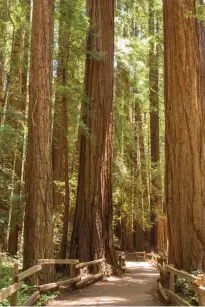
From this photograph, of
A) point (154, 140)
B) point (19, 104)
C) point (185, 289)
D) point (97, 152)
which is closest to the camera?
point (185, 289)

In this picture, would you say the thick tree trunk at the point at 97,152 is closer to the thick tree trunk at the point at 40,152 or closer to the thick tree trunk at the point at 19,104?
the thick tree trunk at the point at 19,104

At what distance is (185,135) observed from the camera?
964cm

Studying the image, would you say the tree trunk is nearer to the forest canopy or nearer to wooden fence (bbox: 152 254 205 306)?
the forest canopy

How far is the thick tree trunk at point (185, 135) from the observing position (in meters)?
9.20

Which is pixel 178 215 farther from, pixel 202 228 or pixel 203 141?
pixel 203 141

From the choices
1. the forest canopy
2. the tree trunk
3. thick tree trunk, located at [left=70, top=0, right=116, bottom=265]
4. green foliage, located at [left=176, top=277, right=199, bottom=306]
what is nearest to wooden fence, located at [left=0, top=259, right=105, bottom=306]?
the forest canopy

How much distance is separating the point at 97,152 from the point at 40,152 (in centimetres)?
407

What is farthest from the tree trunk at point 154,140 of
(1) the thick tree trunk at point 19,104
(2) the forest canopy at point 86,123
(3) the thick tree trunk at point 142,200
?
(1) the thick tree trunk at point 19,104

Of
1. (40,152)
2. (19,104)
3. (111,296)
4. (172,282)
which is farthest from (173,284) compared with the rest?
(19,104)

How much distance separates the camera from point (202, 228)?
9086 mm

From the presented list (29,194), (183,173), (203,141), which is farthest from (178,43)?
(29,194)

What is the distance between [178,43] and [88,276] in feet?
21.7

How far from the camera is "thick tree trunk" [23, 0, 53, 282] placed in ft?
28.9

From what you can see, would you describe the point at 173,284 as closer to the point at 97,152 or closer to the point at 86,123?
the point at 97,152
